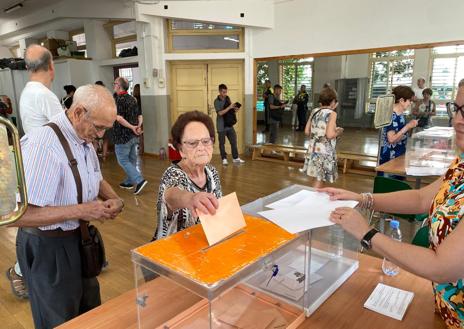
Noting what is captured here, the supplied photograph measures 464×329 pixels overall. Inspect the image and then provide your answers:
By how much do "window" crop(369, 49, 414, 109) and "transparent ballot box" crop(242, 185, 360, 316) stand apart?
18.0ft

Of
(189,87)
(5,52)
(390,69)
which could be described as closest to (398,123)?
(390,69)

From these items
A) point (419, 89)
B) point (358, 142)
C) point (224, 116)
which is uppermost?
point (419, 89)

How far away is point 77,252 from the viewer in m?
1.57

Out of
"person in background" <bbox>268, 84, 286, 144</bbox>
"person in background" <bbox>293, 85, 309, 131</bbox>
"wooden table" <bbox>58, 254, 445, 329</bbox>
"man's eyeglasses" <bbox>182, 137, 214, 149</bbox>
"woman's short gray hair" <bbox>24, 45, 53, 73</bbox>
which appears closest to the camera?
"wooden table" <bbox>58, 254, 445, 329</bbox>

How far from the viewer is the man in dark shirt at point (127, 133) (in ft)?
16.3

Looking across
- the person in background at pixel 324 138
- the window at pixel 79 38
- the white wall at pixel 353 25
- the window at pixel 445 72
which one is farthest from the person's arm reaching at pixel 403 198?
the window at pixel 79 38

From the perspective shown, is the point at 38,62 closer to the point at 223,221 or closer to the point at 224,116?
the point at 223,221

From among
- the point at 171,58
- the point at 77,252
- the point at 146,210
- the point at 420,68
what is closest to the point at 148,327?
the point at 77,252

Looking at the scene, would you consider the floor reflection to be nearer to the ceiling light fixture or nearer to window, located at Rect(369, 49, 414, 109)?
window, located at Rect(369, 49, 414, 109)

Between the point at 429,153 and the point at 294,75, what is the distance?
3980 millimetres

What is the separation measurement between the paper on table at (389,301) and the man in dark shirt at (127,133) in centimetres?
423

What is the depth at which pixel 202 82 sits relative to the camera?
7.97m

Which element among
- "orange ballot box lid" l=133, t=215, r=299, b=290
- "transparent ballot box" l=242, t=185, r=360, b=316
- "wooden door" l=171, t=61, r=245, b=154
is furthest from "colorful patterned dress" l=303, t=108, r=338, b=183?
"wooden door" l=171, t=61, r=245, b=154

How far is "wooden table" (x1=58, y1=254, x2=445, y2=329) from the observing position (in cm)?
111
